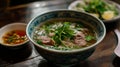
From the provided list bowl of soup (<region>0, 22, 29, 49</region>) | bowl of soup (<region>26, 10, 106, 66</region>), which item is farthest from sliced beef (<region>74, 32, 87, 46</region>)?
bowl of soup (<region>0, 22, 29, 49</region>)

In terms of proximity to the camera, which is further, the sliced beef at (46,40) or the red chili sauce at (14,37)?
the red chili sauce at (14,37)

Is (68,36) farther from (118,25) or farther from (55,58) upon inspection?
(118,25)

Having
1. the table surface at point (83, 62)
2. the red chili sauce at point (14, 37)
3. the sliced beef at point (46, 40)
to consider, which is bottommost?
the table surface at point (83, 62)

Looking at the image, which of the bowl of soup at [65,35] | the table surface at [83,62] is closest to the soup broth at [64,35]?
the bowl of soup at [65,35]

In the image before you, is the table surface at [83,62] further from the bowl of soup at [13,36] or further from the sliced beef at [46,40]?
the sliced beef at [46,40]

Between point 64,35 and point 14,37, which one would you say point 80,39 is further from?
point 14,37

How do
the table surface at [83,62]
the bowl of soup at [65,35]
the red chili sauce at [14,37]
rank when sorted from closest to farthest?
the bowl of soup at [65,35], the table surface at [83,62], the red chili sauce at [14,37]

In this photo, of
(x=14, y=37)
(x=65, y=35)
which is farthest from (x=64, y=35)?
(x=14, y=37)
